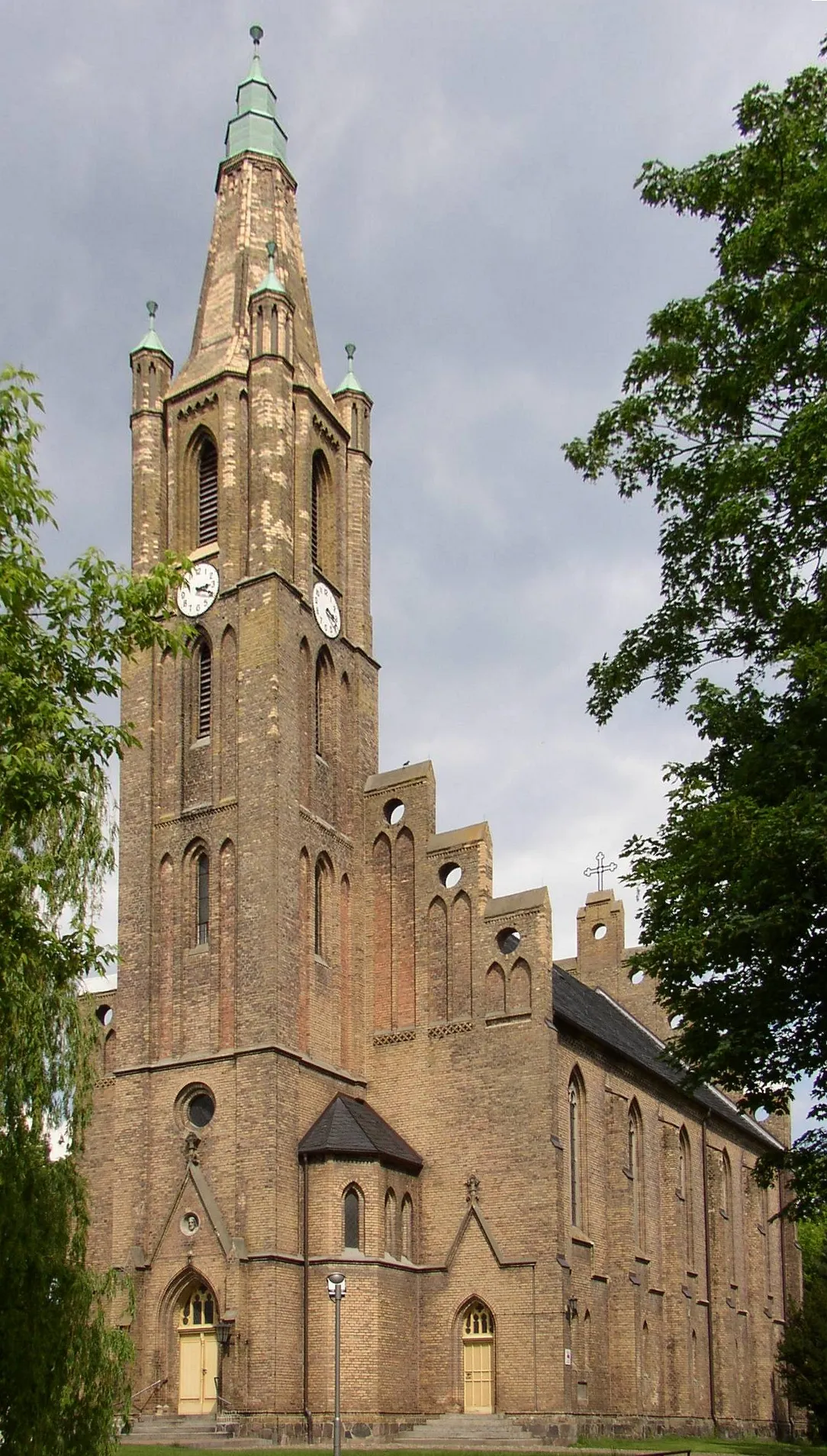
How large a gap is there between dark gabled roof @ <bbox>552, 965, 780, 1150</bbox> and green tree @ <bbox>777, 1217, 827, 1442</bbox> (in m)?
5.19

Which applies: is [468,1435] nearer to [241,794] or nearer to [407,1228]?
[407,1228]

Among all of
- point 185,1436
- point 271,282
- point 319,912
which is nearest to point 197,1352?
point 185,1436

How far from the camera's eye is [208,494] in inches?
1700

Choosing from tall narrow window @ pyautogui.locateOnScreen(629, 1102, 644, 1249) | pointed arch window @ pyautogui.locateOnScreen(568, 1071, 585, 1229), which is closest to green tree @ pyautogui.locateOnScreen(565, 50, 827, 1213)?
pointed arch window @ pyautogui.locateOnScreen(568, 1071, 585, 1229)

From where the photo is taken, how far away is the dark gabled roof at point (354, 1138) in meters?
35.7

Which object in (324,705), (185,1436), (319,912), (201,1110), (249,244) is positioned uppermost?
(249,244)

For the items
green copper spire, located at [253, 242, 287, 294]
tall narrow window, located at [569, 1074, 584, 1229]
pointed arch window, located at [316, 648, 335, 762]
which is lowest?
tall narrow window, located at [569, 1074, 584, 1229]

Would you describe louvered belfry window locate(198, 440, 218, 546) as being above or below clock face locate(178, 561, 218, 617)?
above

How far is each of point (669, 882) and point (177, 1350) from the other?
2096cm

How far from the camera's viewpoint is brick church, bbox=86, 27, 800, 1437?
115ft

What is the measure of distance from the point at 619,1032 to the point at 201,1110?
1801 cm

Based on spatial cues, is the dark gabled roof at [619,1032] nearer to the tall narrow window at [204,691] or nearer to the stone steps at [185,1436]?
the tall narrow window at [204,691]

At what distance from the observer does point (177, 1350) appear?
116ft

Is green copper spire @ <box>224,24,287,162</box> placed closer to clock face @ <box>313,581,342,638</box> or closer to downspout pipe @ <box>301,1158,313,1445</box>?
clock face @ <box>313,581,342,638</box>
